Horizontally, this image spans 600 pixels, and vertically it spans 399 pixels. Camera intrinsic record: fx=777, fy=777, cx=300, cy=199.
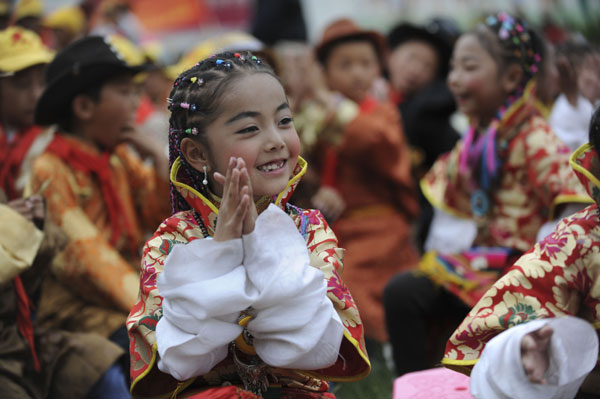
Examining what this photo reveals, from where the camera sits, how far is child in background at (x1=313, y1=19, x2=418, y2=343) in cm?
464

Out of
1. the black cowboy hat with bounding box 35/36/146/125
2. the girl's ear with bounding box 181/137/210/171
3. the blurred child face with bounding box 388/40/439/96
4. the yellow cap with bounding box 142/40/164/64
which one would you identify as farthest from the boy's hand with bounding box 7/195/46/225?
the blurred child face with bounding box 388/40/439/96

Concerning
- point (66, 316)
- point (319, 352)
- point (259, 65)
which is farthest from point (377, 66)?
point (319, 352)

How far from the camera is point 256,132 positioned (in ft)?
6.65

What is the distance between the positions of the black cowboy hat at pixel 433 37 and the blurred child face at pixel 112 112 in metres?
2.87

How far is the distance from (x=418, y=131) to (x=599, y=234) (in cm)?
348

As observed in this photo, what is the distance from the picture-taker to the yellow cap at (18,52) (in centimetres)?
357

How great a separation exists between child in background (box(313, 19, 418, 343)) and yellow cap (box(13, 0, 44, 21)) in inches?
86.7

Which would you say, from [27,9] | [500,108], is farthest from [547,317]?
[27,9]

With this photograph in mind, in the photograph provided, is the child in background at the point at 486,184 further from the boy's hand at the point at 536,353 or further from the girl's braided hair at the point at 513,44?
the boy's hand at the point at 536,353

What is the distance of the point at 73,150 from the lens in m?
3.36

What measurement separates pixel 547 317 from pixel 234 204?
2.68 ft

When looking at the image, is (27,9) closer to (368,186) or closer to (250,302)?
(368,186)

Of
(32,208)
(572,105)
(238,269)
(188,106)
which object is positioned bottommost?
(32,208)

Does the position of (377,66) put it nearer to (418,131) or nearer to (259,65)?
(418,131)
